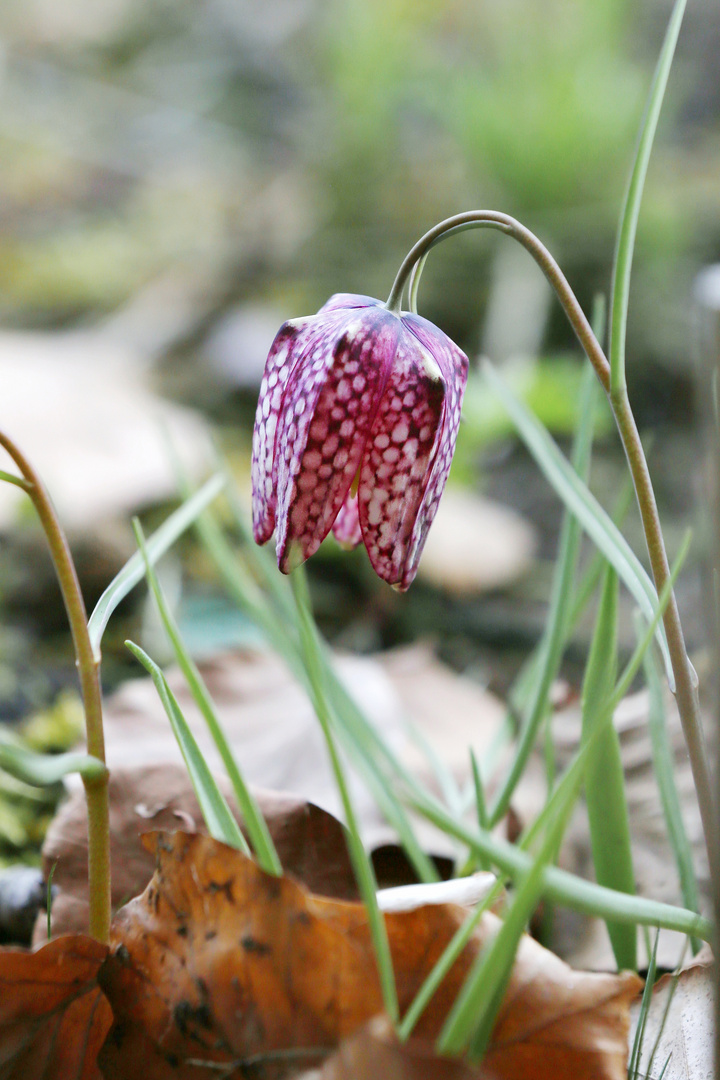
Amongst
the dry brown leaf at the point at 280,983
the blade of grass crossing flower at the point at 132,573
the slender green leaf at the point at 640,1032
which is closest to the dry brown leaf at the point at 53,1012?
the dry brown leaf at the point at 280,983

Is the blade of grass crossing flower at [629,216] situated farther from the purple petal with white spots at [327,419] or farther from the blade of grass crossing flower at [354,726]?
the blade of grass crossing flower at [354,726]

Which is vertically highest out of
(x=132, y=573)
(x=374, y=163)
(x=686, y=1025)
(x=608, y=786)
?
(x=374, y=163)

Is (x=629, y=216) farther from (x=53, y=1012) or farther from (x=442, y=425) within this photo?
(x=53, y=1012)

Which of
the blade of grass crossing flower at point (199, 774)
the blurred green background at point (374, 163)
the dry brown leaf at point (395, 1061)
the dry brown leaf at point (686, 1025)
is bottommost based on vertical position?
the dry brown leaf at point (686, 1025)

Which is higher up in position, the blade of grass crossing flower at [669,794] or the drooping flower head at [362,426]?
the drooping flower head at [362,426]

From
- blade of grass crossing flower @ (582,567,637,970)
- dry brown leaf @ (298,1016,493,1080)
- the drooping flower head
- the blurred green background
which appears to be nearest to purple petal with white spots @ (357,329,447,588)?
the drooping flower head

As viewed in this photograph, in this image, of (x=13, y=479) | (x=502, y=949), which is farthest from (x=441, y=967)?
(x=13, y=479)

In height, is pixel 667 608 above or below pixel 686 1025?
above
